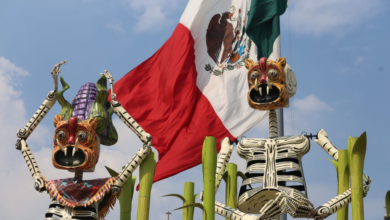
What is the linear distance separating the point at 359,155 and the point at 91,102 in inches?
158

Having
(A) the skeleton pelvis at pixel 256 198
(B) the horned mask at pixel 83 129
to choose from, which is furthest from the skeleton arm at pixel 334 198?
(B) the horned mask at pixel 83 129

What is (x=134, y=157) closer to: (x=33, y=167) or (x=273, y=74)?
(x=33, y=167)

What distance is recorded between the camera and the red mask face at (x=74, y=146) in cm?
1052

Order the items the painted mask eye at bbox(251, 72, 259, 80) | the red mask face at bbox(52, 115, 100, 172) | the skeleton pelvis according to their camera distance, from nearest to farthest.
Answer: the skeleton pelvis
the red mask face at bbox(52, 115, 100, 172)
the painted mask eye at bbox(251, 72, 259, 80)

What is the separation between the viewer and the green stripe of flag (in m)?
12.5

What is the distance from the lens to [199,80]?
1386cm

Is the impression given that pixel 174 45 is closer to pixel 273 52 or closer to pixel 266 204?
pixel 273 52

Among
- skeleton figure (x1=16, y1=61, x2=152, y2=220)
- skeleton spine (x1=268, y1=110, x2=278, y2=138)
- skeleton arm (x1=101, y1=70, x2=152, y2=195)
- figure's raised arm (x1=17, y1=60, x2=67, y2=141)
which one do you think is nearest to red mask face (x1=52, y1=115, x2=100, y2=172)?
skeleton figure (x1=16, y1=61, x2=152, y2=220)

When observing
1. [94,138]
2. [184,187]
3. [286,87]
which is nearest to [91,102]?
[94,138]

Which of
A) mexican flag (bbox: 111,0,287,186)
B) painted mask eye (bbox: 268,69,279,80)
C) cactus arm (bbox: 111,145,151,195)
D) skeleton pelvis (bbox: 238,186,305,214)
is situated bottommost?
skeleton pelvis (bbox: 238,186,305,214)

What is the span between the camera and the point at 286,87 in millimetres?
10781

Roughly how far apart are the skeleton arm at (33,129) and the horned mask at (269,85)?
2.92 meters

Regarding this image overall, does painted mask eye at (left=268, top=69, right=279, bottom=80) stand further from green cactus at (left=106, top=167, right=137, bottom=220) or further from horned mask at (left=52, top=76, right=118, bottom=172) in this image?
green cactus at (left=106, top=167, right=137, bottom=220)

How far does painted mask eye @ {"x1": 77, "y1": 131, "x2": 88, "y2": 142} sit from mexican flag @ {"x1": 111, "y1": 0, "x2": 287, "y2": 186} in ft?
7.56
